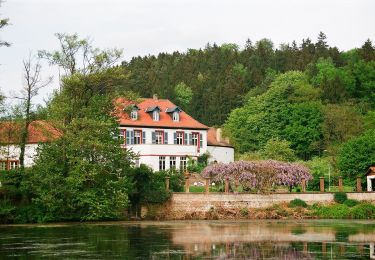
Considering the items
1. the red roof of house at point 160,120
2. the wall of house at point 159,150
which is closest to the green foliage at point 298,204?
the wall of house at point 159,150

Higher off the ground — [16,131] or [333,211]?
[16,131]

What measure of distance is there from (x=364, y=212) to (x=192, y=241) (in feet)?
74.6

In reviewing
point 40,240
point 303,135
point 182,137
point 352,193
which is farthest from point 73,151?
point 303,135

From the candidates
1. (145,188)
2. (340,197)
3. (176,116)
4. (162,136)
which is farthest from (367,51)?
(145,188)

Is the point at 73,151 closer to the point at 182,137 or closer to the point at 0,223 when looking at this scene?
the point at 0,223

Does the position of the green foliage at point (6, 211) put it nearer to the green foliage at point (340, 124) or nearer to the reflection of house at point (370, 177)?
the reflection of house at point (370, 177)

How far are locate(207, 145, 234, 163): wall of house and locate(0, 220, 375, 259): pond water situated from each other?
35089mm

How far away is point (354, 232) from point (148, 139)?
3804cm

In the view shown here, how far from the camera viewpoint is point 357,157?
6181 centimetres

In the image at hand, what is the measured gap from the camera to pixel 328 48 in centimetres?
13688

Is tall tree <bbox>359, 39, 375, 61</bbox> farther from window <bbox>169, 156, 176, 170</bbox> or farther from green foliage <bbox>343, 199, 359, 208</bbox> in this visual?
green foliage <bbox>343, 199, 359, 208</bbox>

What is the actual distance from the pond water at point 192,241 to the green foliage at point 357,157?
694 inches

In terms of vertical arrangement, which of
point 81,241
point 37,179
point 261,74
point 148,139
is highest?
point 261,74

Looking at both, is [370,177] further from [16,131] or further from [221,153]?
[16,131]
